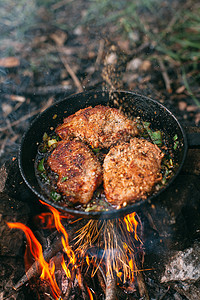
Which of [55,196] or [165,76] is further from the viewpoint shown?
[165,76]

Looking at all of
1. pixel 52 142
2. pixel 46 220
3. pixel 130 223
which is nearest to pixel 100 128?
pixel 52 142

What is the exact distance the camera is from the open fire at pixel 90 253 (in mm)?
2650

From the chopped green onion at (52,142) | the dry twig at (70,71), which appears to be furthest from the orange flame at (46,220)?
the dry twig at (70,71)

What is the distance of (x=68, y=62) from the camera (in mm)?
4598

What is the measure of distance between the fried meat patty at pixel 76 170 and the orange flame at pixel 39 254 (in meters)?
0.73

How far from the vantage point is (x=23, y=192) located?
3.06 metres

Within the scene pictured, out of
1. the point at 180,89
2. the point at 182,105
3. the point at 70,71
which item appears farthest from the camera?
the point at 70,71

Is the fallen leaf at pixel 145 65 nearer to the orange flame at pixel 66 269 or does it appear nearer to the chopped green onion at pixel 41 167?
the chopped green onion at pixel 41 167

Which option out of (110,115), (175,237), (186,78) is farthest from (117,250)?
(186,78)

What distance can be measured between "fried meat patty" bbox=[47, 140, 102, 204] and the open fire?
60 cm

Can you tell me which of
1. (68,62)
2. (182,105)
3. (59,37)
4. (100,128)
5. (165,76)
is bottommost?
(182,105)

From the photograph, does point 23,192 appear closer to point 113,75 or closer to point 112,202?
point 112,202

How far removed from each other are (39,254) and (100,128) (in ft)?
5.26

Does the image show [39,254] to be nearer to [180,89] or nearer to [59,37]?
[180,89]
